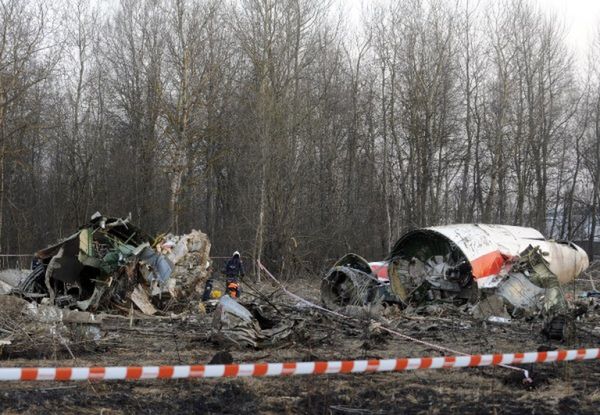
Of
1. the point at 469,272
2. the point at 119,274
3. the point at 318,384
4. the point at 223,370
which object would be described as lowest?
the point at 318,384

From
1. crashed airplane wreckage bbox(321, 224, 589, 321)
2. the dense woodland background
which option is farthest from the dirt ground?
the dense woodland background

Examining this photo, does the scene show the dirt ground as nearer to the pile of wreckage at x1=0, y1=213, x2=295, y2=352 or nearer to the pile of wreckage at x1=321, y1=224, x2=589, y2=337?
the pile of wreckage at x1=321, y1=224, x2=589, y2=337

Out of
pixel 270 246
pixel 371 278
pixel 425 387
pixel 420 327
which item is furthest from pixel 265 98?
pixel 425 387

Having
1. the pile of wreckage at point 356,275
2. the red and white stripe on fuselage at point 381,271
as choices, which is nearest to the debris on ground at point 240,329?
the pile of wreckage at point 356,275

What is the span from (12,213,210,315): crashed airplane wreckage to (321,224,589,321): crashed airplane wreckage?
3.29m

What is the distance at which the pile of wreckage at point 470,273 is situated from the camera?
12.7 metres

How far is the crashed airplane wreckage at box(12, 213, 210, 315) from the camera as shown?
528 inches

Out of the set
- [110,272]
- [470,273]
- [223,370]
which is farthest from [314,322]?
[223,370]

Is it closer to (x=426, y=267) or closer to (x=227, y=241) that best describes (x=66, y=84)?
(x=227, y=241)

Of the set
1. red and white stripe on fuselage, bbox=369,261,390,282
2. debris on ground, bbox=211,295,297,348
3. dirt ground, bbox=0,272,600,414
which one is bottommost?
dirt ground, bbox=0,272,600,414

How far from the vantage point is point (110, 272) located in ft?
44.9

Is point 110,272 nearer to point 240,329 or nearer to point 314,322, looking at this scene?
point 314,322

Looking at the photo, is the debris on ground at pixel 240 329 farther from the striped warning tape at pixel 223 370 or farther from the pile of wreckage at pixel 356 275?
the striped warning tape at pixel 223 370

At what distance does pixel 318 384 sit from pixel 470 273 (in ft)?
24.2
